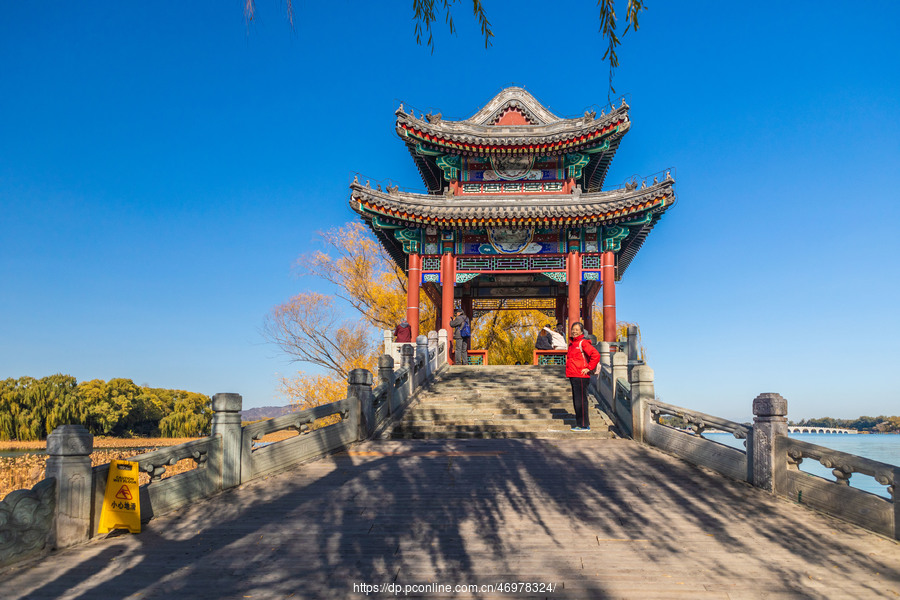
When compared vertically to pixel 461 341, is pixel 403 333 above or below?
above

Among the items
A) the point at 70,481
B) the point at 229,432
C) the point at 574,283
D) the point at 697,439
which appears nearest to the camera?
the point at 70,481

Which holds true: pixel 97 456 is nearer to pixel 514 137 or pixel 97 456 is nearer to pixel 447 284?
pixel 447 284

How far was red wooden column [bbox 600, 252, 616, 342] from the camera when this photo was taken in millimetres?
16969

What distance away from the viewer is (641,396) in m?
9.46

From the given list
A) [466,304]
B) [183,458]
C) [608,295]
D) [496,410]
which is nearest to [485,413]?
[496,410]

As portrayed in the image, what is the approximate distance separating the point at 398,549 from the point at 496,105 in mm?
19066

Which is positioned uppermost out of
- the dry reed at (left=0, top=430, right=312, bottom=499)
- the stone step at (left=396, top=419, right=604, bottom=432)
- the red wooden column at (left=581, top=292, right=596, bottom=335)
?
the red wooden column at (left=581, top=292, right=596, bottom=335)

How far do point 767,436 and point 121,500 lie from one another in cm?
670

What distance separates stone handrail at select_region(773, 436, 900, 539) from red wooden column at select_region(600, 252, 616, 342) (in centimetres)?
1023

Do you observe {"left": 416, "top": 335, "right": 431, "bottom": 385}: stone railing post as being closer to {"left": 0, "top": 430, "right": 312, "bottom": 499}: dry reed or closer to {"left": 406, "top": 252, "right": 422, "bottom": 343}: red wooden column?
{"left": 406, "top": 252, "right": 422, "bottom": 343}: red wooden column

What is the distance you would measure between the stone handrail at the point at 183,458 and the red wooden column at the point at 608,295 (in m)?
7.81

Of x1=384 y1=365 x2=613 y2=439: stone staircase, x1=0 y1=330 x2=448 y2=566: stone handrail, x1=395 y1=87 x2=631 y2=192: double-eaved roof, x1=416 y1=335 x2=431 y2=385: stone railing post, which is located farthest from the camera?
x1=395 y1=87 x2=631 y2=192: double-eaved roof

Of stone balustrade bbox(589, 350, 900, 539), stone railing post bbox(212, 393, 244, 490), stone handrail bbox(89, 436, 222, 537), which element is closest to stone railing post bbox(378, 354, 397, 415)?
stone railing post bbox(212, 393, 244, 490)

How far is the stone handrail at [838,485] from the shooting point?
5414mm
